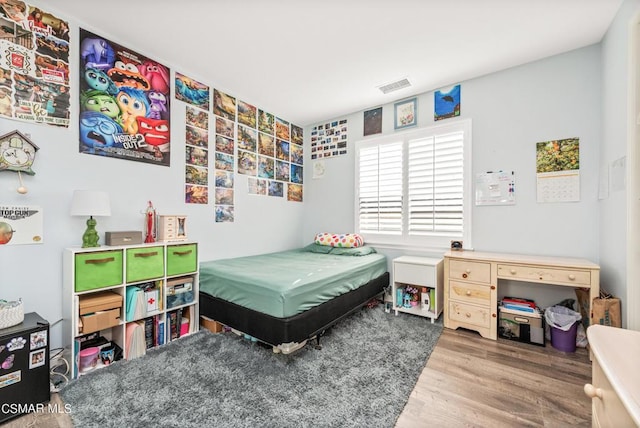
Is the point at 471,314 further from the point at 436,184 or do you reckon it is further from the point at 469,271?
the point at 436,184

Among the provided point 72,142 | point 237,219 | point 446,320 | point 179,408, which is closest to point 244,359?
point 179,408

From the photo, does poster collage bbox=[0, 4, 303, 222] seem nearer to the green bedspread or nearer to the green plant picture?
the green bedspread

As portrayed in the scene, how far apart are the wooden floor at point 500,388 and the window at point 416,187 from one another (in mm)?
1209

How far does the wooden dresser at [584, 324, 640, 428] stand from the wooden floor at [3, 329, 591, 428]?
76cm

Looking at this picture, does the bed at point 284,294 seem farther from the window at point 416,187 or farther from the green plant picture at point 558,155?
the green plant picture at point 558,155

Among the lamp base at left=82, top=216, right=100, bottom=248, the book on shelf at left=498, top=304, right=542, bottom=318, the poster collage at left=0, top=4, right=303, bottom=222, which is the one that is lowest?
the book on shelf at left=498, top=304, right=542, bottom=318

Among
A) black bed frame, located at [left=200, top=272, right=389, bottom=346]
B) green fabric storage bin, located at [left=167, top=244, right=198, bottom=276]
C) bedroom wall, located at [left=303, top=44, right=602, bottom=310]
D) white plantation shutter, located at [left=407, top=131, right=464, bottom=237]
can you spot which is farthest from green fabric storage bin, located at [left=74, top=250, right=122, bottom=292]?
bedroom wall, located at [left=303, top=44, right=602, bottom=310]

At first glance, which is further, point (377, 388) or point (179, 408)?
point (377, 388)

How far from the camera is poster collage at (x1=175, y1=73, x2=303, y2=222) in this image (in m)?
2.88

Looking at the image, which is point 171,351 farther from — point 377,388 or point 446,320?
point 446,320

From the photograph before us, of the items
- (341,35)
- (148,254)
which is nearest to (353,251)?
(148,254)

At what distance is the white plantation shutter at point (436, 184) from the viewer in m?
3.04

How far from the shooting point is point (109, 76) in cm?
228

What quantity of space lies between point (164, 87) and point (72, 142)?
990 mm
